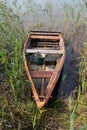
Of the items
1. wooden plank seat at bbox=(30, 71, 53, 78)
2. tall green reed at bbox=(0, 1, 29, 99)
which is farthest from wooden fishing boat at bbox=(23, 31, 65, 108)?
tall green reed at bbox=(0, 1, 29, 99)

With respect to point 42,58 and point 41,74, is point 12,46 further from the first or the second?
point 41,74

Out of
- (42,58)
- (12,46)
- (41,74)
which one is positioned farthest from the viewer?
(12,46)

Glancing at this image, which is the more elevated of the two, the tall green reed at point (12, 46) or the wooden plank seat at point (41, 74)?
the tall green reed at point (12, 46)

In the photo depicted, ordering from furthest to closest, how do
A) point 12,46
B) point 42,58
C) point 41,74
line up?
1. point 12,46
2. point 42,58
3. point 41,74

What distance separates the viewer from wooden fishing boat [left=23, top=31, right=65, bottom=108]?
369 centimetres

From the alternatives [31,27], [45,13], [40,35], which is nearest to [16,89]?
[40,35]

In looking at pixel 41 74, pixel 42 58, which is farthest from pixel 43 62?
pixel 41 74

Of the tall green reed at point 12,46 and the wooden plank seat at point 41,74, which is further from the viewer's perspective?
→ the wooden plank seat at point 41,74

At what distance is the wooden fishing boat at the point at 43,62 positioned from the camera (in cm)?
369

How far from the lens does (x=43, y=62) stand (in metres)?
4.27

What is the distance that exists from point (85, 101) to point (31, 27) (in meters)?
2.07

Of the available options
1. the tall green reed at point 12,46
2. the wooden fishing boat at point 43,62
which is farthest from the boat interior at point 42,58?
the tall green reed at point 12,46

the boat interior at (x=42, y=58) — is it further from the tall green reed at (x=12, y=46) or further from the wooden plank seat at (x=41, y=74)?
the tall green reed at (x=12, y=46)

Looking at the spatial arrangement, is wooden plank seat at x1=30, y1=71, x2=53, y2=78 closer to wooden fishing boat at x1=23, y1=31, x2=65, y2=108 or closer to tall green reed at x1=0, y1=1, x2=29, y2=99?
wooden fishing boat at x1=23, y1=31, x2=65, y2=108
